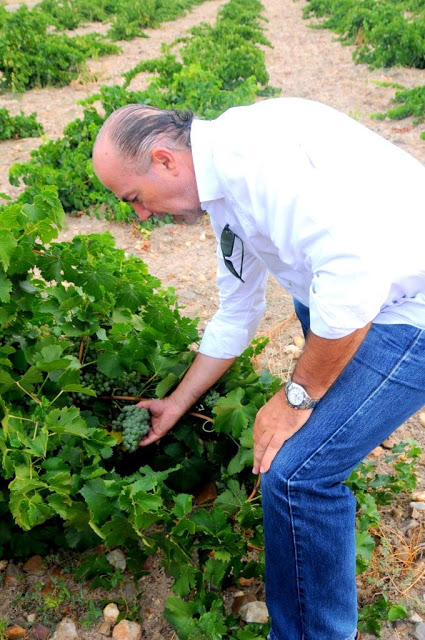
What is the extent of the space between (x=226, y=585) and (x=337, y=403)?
0.92 m

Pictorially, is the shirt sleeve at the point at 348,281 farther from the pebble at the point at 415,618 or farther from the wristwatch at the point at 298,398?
the pebble at the point at 415,618

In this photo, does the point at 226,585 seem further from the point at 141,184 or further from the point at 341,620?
the point at 141,184

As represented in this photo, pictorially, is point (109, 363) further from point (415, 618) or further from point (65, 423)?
point (415, 618)

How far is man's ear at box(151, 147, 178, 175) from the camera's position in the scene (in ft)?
5.83

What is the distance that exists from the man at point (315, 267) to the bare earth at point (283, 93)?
0.61 m

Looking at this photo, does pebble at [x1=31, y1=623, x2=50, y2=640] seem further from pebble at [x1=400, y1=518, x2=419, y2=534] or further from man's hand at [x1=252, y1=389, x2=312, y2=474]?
pebble at [x1=400, y1=518, x2=419, y2=534]

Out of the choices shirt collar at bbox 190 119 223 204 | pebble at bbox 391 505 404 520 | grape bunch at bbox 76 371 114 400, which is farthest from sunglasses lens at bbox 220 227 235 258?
pebble at bbox 391 505 404 520

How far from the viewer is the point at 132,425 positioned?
2.24 meters

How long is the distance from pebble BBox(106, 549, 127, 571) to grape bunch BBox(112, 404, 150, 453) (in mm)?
380

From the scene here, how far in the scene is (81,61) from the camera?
8.28 m

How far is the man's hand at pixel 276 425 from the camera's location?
1.74 meters

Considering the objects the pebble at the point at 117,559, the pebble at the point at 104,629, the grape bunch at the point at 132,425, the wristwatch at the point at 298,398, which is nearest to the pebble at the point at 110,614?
the pebble at the point at 104,629

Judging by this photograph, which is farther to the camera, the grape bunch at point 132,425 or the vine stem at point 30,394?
the grape bunch at point 132,425

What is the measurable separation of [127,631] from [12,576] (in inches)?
18.2
